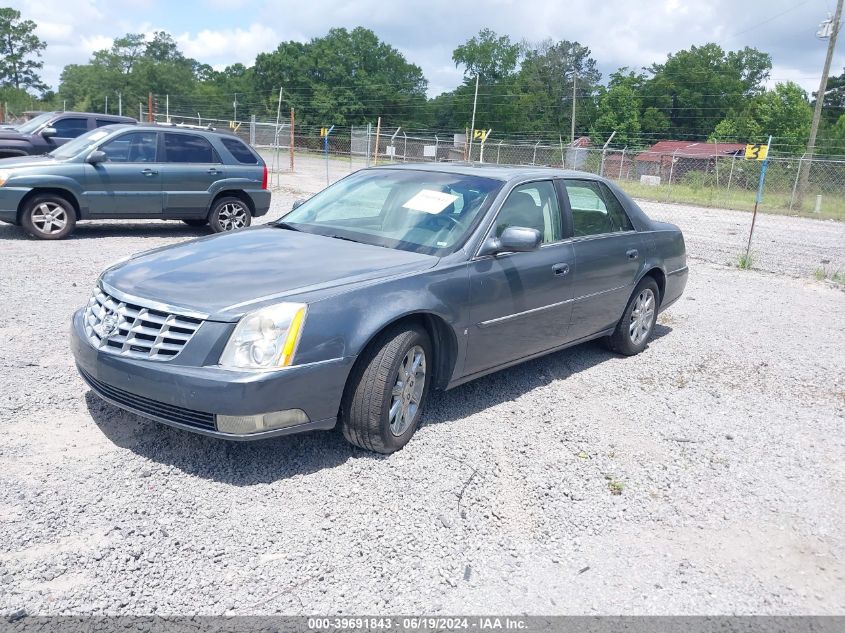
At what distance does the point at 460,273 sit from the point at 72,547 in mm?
2496

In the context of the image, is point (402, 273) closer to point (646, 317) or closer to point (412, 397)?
point (412, 397)

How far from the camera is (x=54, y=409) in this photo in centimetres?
452

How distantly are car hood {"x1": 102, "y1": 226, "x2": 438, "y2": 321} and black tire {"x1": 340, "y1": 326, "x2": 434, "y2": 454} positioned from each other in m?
0.38

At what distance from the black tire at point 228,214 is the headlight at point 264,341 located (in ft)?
27.7

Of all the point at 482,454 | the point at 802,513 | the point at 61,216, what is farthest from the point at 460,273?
the point at 61,216

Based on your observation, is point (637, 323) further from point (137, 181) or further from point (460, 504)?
point (137, 181)

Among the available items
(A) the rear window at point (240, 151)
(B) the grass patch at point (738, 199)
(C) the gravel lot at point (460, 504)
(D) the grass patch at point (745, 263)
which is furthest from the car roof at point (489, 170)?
(B) the grass patch at point (738, 199)

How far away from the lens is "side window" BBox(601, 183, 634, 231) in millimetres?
6211

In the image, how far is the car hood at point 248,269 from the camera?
148 inches

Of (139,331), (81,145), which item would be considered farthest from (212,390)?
(81,145)

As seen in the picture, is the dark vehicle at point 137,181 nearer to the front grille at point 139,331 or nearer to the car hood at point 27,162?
the car hood at point 27,162

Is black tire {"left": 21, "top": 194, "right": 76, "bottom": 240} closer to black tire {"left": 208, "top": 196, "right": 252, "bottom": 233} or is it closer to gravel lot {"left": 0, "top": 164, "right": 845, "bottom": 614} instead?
black tire {"left": 208, "top": 196, "right": 252, "bottom": 233}

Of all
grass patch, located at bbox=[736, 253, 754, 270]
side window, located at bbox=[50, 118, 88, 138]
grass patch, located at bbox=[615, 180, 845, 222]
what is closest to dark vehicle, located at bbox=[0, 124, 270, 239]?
side window, located at bbox=[50, 118, 88, 138]

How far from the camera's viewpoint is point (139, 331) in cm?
375
